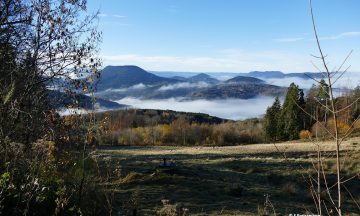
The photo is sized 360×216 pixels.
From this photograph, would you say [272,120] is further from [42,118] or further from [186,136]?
[42,118]

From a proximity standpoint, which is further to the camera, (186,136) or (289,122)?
(186,136)

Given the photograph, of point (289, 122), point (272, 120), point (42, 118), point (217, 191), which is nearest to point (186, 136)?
point (272, 120)

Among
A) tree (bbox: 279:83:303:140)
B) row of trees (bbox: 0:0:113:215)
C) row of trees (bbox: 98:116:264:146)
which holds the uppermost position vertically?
row of trees (bbox: 0:0:113:215)

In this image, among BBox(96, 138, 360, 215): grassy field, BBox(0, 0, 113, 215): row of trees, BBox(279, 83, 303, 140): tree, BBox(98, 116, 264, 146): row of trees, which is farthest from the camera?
BBox(98, 116, 264, 146): row of trees

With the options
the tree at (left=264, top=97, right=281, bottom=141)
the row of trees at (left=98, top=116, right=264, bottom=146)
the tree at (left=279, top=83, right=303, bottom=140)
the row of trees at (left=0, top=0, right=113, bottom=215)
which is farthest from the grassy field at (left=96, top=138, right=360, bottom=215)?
the row of trees at (left=98, top=116, right=264, bottom=146)

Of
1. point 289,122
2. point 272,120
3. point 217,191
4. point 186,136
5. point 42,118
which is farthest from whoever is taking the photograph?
point 186,136

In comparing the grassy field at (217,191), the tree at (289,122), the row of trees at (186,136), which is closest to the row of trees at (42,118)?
the grassy field at (217,191)

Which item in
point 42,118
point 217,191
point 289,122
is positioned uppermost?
point 42,118

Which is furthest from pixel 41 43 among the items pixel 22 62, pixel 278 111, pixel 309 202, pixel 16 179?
pixel 278 111

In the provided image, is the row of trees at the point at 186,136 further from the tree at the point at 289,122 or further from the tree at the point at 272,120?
the tree at the point at 289,122

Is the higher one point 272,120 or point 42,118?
point 42,118

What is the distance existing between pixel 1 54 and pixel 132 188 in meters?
10.1

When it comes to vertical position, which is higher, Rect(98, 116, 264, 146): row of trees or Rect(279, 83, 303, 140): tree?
Rect(279, 83, 303, 140): tree

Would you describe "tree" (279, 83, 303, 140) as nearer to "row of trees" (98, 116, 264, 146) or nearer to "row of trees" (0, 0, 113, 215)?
"row of trees" (98, 116, 264, 146)
